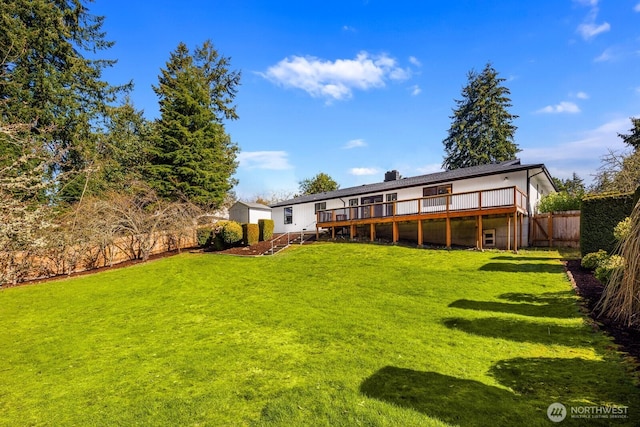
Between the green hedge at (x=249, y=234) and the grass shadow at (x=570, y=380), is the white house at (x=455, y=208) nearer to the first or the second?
the green hedge at (x=249, y=234)

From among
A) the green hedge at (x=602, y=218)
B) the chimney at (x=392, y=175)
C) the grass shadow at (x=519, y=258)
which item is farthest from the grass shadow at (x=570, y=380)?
the chimney at (x=392, y=175)

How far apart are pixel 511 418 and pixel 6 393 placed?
6.91 metres

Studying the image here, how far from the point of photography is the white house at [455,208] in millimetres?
15359

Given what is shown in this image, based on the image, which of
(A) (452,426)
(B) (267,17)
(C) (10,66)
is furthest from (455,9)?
(C) (10,66)

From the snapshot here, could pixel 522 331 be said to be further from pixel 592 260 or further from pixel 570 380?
pixel 592 260

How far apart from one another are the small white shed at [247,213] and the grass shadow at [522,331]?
66.5 feet

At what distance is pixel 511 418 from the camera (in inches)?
125

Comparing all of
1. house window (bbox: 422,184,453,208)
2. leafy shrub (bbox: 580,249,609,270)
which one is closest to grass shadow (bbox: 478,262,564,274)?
leafy shrub (bbox: 580,249,609,270)

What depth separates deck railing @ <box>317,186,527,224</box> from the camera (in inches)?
592

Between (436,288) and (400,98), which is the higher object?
(400,98)

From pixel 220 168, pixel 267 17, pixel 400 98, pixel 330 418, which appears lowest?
pixel 330 418

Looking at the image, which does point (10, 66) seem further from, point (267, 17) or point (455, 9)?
point (455, 9)

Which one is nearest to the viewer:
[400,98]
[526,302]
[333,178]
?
[526,302]

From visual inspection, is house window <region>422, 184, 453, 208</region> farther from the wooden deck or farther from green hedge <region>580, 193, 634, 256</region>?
green hedge <region>580, 193, 634, 256</region>
